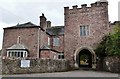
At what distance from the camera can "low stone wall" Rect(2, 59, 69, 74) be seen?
20.3 m

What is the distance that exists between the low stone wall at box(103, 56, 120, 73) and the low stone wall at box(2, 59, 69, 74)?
21.6 ft

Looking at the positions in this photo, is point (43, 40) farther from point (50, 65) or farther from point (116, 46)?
point (116, 46)

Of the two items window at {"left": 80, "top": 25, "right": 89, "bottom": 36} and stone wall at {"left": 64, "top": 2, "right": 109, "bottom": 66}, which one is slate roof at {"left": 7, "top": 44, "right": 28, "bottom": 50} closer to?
stone wall at {"left": 64, "top": 2, "right": 109, "bottom": 66}

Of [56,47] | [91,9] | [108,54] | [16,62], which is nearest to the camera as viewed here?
[16,62]

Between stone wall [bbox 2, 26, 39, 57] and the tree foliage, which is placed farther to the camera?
stone wall [bbox 2, 26, 39, 57]

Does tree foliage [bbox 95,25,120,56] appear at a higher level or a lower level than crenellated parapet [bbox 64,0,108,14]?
lower

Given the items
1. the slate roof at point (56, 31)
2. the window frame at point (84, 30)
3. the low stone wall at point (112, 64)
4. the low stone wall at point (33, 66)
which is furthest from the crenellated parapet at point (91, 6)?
the low stone wall at point (33, 66)

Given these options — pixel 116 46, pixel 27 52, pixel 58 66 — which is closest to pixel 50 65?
pixel 58 66

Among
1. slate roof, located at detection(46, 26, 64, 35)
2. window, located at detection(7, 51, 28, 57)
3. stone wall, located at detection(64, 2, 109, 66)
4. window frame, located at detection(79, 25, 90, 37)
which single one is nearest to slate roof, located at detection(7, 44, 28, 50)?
window, located at detection(7, 51, 28, 57)

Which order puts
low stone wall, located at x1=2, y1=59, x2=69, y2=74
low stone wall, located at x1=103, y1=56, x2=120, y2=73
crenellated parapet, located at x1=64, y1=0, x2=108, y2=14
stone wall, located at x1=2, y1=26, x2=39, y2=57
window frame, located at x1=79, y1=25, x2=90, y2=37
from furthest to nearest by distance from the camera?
window frame, located at x1=79, y1=25, x2=90, y2=37, crenellated parapet, located at x1=64, y1=0, x2=108, y2=14, stone wall, located at x1=2, y1=26, x2=39, y2=57, low stone wall, located at x1=103, y1=56, x2=120, y2=73, low stone wall, located at x1=2, y1=59, x2=69, y2=74

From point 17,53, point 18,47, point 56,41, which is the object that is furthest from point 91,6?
point 17,53

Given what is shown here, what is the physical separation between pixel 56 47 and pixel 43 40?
5.99m

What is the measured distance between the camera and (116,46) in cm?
2284

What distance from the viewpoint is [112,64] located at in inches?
965
